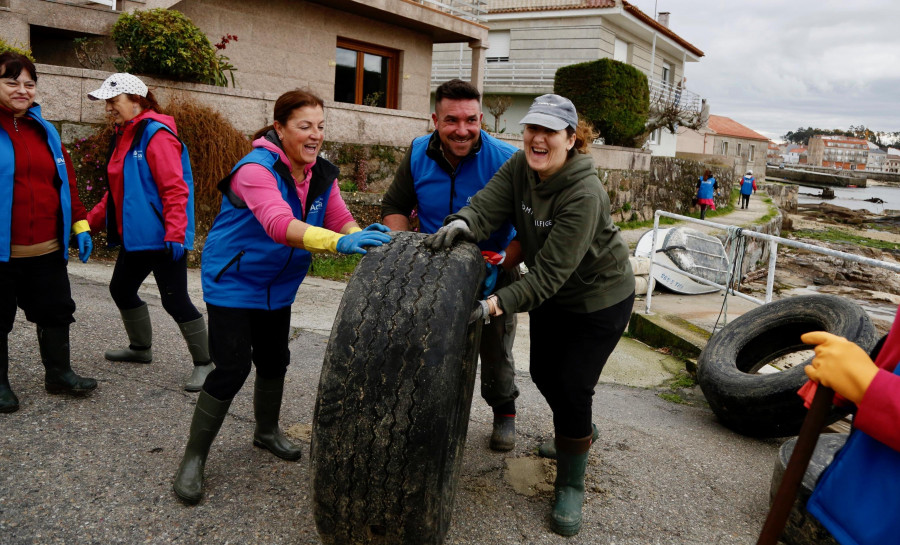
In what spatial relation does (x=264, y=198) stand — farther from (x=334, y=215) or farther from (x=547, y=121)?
(x=547, y=121)

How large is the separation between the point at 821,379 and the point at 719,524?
1.67m

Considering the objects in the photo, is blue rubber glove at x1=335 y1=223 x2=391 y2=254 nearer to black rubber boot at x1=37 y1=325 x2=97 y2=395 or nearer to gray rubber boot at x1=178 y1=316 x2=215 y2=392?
gray rubber boot at x1=178 y1=316 x2=215 y2=392

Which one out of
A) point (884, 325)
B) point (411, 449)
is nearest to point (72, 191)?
point (411, 449)

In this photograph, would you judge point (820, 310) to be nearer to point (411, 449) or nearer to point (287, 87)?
point (411, 449)

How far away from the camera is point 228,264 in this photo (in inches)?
116

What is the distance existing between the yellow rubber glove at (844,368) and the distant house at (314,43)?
7.78m

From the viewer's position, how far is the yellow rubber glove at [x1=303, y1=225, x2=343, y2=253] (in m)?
2.66

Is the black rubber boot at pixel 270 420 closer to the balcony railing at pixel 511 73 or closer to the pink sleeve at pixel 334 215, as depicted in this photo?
the pink sleeve at pixel 334 215

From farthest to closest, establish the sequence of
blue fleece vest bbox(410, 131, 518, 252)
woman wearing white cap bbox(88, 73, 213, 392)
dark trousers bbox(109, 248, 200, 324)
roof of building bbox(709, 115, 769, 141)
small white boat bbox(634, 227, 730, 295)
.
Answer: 1. roof of building bbox(709, 115, 769, 141)
2. small white boat bbox(634, 227, 730, 295)
3. dark trousers bbox(109, 248, 200, 324)
4. woman wearing white cap bbox(88, 73, 213, 392)
5. blue fleece vest bbox(410, 131, 518, 252)

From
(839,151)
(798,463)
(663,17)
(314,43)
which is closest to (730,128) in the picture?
(663,17)

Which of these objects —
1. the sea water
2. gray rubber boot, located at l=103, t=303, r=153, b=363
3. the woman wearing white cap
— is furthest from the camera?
the sea water

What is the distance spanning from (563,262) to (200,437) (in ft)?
5.57

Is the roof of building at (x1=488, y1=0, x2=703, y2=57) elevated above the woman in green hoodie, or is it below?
above

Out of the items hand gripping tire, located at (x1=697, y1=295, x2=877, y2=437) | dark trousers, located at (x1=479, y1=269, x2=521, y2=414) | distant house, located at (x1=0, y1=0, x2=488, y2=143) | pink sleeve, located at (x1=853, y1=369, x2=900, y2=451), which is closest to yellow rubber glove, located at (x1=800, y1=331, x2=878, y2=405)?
pink sleeve, located at (x1=853, y1=369, x2=900, y2=451)
